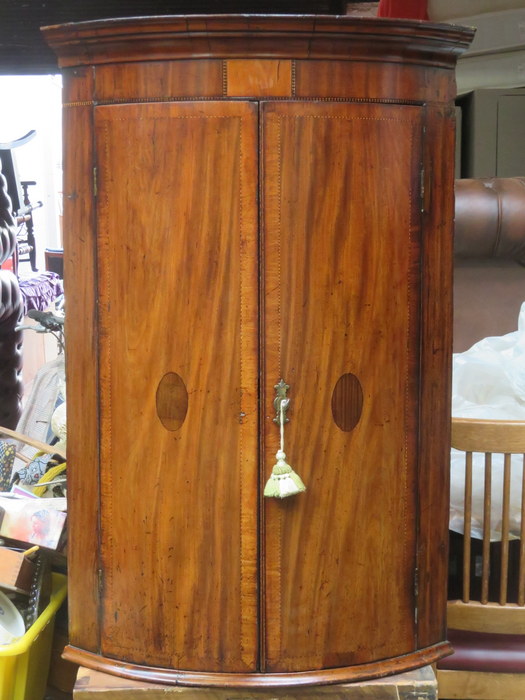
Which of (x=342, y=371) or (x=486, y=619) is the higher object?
(x=342, y=371)

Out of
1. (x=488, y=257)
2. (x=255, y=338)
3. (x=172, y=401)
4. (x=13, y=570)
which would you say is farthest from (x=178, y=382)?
(x=488, y=257)

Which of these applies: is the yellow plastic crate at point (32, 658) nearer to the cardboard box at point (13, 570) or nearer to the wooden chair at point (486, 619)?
the cardboard box at point (13, 570)

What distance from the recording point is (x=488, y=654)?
2.17 meters

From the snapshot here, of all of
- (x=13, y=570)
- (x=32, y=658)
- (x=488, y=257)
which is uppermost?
(x=488, y=257)

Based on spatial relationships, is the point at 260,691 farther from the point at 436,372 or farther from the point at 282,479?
the point at 436,372

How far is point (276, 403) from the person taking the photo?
1769 mm

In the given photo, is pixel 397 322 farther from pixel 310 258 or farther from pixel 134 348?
pixel 134 348

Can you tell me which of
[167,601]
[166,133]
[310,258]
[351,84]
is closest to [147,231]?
[166,133]

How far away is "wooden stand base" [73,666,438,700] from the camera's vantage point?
5.98 feet

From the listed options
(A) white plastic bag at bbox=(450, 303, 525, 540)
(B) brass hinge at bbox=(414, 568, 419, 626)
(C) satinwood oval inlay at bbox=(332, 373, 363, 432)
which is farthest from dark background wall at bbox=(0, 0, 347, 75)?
(B) brass hinge at bbox=(414, 568, 419, 626)

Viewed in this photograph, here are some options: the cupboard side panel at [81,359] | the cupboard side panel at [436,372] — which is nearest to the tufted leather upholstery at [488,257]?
the cupboard side panel at [436,372]

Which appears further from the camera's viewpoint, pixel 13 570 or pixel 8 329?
pixel 8 329

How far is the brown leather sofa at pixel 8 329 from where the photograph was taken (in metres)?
4.34

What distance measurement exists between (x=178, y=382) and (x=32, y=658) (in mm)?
963
